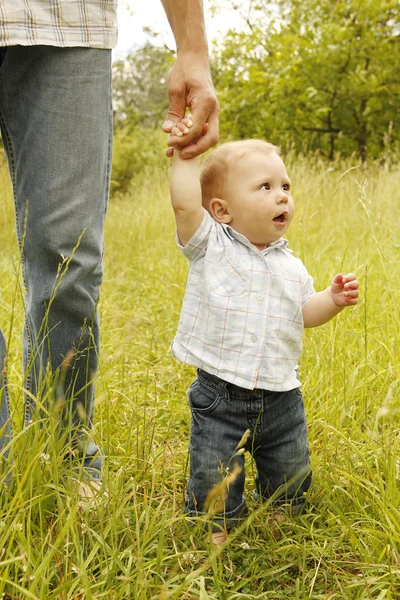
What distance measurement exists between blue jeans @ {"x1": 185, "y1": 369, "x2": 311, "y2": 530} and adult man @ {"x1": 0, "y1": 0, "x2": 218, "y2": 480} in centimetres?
28

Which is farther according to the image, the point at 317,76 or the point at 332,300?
the point at 317,76

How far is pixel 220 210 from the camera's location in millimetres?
1716

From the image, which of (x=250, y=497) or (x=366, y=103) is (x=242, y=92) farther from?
(x=250, y=497)

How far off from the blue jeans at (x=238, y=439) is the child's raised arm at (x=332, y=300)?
22 cm

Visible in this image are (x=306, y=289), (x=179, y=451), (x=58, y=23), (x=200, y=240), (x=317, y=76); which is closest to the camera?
(x=58, y=23)

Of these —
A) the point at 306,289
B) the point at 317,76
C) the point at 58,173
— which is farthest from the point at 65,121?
the point at 317,76

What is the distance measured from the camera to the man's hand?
154 cm

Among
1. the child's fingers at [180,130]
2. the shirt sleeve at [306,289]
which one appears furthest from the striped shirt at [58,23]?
the shirt sleeve at [306,289]

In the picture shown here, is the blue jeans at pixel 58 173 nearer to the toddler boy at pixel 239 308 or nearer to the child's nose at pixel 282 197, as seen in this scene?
the toddler boy at pixel 239 308

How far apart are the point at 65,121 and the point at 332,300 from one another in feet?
2.61

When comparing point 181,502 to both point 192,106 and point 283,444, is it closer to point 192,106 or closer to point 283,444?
point 283,444

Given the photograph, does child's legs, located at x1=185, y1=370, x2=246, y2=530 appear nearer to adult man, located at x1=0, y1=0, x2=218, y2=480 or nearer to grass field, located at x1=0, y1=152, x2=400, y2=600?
grass field, located at x1=0, y1=152, x2=400, y2=600

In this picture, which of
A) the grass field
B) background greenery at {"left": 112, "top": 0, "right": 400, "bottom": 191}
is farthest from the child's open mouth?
background greenery at {"left": 112, "top": 0, "right": 400, "bottom": 191}

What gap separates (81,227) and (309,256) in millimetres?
2488
